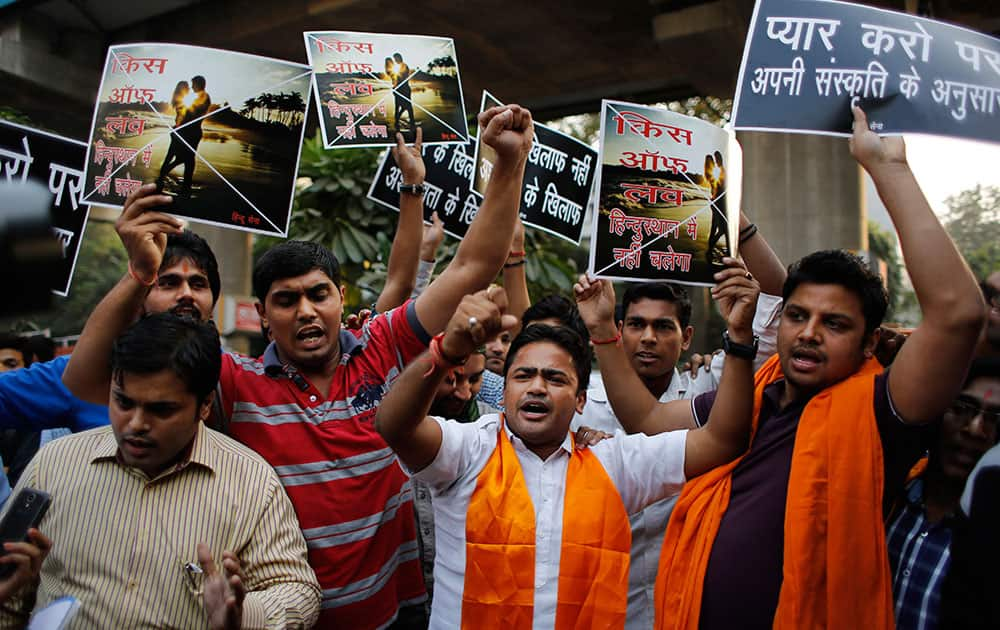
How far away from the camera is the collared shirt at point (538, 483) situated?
83.0 inches

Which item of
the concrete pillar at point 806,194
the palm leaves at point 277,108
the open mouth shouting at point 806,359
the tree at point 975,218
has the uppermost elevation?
the tree at point 975,218

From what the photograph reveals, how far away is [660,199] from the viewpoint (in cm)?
286

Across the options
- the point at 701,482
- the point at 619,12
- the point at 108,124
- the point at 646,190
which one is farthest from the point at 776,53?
the point at 619,12

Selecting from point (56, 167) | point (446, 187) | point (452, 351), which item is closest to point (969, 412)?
point (452, 351)

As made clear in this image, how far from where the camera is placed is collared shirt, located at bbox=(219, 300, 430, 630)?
7.08 feet

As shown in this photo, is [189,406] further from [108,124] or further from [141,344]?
[108,124]

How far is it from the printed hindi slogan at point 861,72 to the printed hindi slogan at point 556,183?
5.30 ft

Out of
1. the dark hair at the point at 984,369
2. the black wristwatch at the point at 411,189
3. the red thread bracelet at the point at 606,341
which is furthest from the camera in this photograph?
the black wristwatch at the point at 411,189

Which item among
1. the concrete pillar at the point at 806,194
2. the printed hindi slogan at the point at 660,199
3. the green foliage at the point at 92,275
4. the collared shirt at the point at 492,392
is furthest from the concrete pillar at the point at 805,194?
the green foliage at the point at 92,275

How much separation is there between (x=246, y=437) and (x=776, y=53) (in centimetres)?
202

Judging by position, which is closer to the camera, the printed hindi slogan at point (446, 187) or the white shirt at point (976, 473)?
the white shirt at point (976, 473)

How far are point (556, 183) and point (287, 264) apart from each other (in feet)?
6.76

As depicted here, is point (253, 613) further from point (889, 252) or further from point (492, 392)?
point (889, 252)

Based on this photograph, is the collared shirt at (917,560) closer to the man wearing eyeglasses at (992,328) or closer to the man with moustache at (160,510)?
the man wearing eyeglasses at (992,328)
